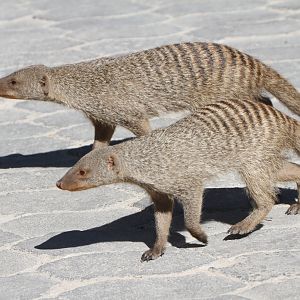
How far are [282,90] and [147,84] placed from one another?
67 centimetres

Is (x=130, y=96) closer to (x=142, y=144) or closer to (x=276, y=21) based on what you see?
(x=142, y=144)

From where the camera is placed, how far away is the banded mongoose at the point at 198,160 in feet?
13.9

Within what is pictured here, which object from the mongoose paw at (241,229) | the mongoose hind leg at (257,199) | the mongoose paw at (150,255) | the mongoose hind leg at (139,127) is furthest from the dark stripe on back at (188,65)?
the mongoose paw at (150,255)

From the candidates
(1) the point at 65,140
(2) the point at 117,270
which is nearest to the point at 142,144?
(2) the point at 117,270

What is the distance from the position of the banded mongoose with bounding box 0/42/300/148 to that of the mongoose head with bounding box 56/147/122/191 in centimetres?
113

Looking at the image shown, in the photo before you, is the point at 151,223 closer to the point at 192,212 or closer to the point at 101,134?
the point at 192,212

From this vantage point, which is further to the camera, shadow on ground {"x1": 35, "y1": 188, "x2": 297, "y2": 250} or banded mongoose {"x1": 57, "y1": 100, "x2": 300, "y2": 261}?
shadow on ground {"x1": 35, "y1": 188, "x2": 297, "y2": 250}

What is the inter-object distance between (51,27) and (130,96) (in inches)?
113

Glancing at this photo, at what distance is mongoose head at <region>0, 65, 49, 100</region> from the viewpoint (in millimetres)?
5449

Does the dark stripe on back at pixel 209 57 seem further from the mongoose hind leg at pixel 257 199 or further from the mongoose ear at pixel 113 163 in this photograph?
the mongoose ear at pixel 113 163

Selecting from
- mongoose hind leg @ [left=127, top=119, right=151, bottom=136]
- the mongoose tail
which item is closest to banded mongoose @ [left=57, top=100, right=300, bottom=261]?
the mongoose tail

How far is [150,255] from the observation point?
4191 millimetres

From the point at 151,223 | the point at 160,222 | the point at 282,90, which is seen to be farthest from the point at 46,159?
the point at 160,222

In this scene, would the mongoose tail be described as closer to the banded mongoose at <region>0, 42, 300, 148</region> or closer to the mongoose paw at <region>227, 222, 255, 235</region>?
the banded mongoose at <region>0, 42, 300, 148</region>
